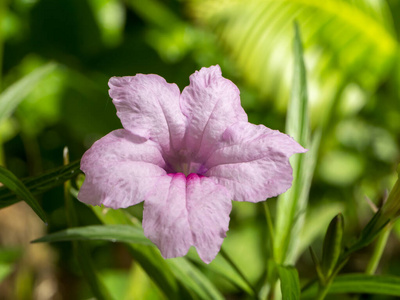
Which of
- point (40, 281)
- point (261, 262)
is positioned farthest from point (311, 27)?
point (40, 281)

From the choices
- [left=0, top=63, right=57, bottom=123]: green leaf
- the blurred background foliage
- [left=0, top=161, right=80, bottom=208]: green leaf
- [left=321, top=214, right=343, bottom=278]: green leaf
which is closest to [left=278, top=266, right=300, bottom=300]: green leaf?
[left=321, top=214, right=343, bottom=278]: green leaf

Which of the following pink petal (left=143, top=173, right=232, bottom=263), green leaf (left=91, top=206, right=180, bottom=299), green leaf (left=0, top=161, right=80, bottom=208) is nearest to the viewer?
pink petal (left=143, top=173, right=232, bottom=263)

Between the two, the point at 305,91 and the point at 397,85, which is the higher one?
the point at 305,91

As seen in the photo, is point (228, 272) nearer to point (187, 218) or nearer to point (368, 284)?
point (368, 284)

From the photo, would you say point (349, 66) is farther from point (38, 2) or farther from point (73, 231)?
point (73, 231)

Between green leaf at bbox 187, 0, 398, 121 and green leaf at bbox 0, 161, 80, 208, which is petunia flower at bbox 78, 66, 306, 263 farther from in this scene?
green leaf at bbox 187, 0, 398, 121

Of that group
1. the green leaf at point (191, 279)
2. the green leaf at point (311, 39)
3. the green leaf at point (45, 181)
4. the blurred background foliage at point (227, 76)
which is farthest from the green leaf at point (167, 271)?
the green leaf at point (311, 39)
